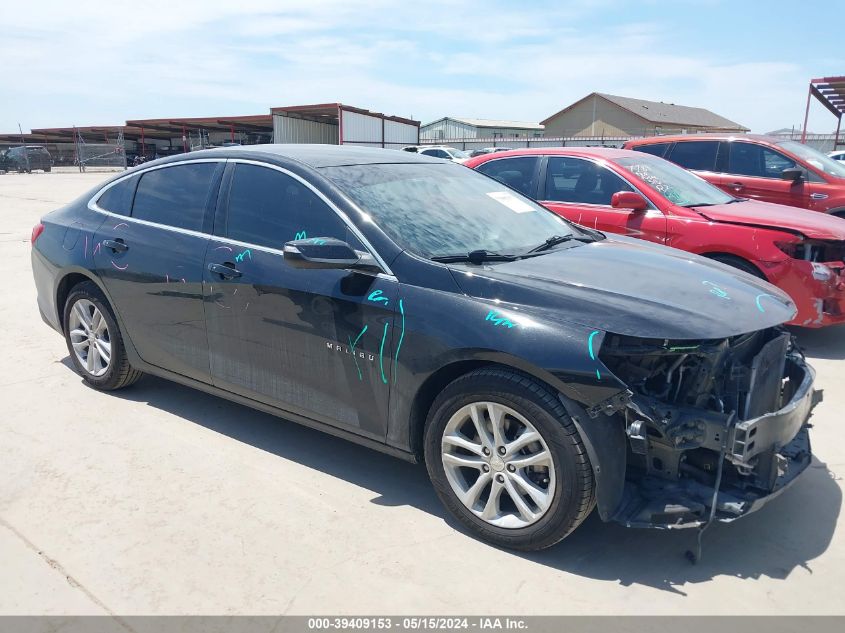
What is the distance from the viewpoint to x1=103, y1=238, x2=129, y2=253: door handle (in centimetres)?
422

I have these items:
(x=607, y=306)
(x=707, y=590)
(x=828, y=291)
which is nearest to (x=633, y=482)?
(x=707, y=590)

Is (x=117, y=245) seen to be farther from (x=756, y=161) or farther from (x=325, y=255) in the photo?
(x=756, y=161)

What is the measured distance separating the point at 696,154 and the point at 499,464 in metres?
6.78

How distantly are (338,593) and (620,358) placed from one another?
145 cm

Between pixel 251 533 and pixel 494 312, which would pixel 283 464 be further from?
pixel 494 312

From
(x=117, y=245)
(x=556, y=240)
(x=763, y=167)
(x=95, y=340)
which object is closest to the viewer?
(x=556, y=240)

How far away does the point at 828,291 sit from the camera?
5.36 metres

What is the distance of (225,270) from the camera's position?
3.68 m

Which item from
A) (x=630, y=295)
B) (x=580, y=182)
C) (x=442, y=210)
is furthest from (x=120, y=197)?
(x=580, y=182)

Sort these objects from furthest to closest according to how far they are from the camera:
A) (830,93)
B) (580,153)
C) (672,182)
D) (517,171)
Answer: (830,93)
(517,171)
(580,153)
(672,182)

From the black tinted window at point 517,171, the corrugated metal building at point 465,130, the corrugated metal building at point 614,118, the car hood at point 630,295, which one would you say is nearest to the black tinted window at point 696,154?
the black tinted window at point 517,171

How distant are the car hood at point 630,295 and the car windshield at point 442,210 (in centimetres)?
25

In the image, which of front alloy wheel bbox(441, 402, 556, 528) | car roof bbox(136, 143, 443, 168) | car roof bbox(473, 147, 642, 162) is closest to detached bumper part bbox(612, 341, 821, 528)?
front alloy wheel bbox(441, 402, 556, 528)

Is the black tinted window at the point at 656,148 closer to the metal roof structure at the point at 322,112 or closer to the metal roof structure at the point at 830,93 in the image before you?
the metal roof structure at the point at 830,93
